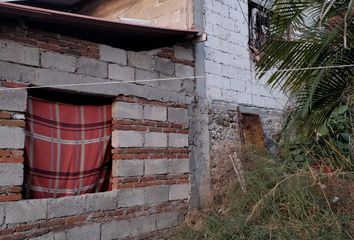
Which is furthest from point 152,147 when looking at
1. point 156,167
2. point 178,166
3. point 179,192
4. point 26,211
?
point 26,211

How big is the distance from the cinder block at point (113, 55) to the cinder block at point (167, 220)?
2.11m

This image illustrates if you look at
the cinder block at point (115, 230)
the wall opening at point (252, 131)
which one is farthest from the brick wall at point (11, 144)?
the wall opening at point (252, 131)

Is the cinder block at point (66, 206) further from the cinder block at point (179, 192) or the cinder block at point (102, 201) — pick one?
the cinder block at point (179, 192)

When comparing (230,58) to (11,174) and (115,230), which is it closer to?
(115,230)

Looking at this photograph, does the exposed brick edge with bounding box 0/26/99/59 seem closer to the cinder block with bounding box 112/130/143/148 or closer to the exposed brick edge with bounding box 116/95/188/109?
the exposed brick edge with bounding box 116/95/188/109

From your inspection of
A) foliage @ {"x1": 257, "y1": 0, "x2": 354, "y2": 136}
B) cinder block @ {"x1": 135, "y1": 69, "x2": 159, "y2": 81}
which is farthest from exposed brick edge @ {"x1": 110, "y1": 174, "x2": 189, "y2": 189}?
foliage @ {"x1": 257, "y1": 0, "x2": 354, "y2": 136}

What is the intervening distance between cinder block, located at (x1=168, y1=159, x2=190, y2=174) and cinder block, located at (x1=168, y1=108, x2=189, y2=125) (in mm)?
551

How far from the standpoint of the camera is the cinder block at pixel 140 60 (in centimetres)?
521

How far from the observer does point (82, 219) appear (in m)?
4.49

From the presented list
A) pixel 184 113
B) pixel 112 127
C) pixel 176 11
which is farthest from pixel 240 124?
pixel 112 127

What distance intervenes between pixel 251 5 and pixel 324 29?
3879 millimetres

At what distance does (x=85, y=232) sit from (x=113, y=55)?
2.17 metres

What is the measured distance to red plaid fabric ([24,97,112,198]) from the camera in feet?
14.0

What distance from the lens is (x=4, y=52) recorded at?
13.3 feet
